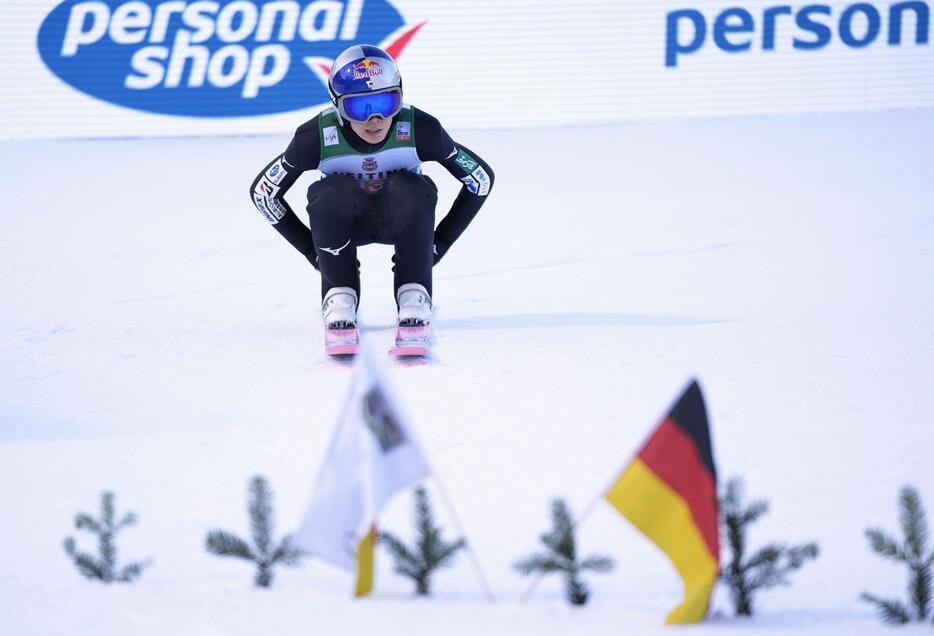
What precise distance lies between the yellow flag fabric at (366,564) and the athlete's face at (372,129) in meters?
2.45

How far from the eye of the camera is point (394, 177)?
4.90 meters

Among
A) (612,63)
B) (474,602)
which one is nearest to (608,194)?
(612,63)

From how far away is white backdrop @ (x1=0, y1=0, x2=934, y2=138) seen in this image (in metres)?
11.1

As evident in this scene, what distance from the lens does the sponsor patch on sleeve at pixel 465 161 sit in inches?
199

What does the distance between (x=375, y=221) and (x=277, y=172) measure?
1.35ft

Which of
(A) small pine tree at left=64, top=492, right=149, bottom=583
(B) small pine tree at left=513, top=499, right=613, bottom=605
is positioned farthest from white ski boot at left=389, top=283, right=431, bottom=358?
(B) small pine tree at left=513, top=499, right=613, bottom=605

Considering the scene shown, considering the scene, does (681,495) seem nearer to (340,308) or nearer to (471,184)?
(340,308)

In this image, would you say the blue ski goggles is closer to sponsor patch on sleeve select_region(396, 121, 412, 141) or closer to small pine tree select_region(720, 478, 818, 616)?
sponsor patch on sleeve select_region(396, 121, 412, 141)

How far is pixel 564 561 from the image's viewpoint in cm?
262

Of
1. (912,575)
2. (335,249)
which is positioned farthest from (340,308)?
(912,575)

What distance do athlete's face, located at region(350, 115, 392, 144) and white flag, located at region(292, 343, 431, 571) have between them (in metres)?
2.41

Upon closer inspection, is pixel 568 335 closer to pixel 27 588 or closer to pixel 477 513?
pixel 477 513

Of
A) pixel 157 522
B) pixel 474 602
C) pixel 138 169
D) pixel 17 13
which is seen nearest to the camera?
pixel 474 602

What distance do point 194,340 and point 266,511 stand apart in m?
2.76
